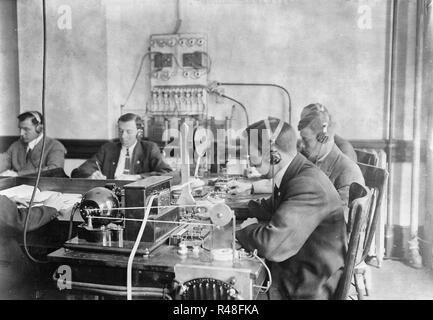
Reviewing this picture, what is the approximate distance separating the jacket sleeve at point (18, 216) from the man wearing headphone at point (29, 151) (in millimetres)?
1675

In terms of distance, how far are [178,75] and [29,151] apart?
1.69 m

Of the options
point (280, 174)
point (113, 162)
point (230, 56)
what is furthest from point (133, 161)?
point (280, 174)

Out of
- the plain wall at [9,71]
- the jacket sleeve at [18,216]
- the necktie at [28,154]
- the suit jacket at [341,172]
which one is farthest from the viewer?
the plain wall at [9,71]

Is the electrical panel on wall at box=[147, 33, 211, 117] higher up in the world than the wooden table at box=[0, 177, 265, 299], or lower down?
higher up

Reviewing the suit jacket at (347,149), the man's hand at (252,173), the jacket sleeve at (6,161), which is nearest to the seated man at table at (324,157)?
the suit jacket at (347,149)

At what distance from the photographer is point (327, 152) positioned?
314cm

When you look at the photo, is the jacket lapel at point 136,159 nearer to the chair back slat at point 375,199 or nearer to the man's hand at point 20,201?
the man's hand at point 20,201

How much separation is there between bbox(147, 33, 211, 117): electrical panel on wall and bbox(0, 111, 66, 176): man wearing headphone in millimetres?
1206

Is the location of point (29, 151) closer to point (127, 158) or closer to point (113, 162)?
point (113, 162)

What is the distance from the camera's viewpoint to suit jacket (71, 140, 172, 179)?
3.89 meters

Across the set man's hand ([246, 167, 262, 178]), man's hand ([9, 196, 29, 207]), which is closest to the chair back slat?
man's hand ([246, 167, 262, 178])

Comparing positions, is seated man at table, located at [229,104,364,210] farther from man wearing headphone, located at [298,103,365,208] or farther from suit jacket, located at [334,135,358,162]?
suit jacket, located at [334,135,358,162]

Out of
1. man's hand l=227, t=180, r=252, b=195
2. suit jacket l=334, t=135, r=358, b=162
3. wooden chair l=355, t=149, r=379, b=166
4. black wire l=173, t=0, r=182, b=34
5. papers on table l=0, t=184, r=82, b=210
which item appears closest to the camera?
papers on table l=0, t=184, r=82, b=210

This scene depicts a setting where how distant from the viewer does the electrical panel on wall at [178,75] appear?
15.7 feet
